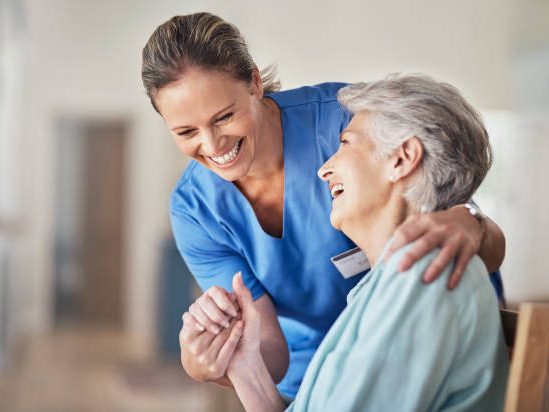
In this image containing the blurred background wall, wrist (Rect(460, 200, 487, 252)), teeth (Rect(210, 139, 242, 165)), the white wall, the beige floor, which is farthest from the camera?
the white wall

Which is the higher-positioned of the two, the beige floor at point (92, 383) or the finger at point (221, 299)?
the finger at point (221, 299)

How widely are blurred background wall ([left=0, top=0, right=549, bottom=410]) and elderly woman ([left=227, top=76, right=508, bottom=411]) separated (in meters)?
3.30

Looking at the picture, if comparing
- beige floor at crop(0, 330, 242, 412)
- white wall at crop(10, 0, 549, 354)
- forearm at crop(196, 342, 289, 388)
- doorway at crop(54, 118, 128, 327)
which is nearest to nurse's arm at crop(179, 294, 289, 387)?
forearm at crop(196, 342, 289, 388)

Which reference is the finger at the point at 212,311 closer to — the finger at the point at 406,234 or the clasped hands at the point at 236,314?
the clasped hands at the point at 236,314

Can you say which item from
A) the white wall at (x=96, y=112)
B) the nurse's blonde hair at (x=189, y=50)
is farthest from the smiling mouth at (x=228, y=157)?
the white wall at (x=96, y=112)

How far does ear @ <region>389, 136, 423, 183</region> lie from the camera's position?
1.16 m

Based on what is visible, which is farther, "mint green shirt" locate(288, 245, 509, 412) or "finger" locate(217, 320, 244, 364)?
"finger" locate(217, 320, 244, 364)

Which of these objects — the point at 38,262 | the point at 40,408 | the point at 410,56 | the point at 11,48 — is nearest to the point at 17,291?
the point at 38,262

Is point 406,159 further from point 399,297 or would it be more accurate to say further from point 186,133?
point 186,133

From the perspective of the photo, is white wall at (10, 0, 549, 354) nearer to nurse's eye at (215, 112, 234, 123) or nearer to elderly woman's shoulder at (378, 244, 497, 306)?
nurse's eye at (215, 112, 234, 123)

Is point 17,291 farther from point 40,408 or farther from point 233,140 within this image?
point 233,140

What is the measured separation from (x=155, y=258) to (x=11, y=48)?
215cm

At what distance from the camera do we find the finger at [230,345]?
1217 mm

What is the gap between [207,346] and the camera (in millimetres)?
1218
